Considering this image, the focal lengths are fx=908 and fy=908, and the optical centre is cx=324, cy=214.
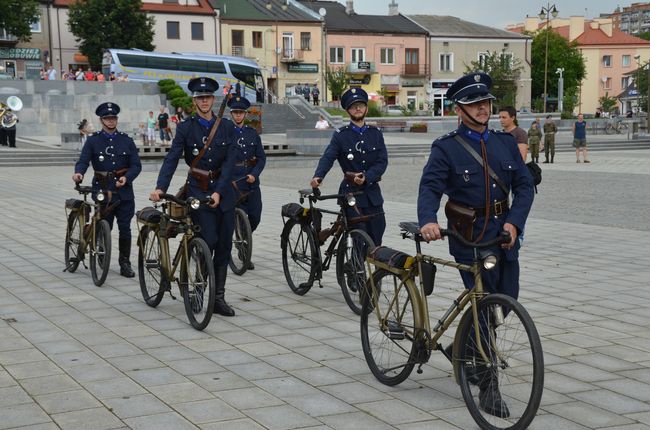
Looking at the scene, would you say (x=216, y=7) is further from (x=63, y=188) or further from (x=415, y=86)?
(x=63, y=188)

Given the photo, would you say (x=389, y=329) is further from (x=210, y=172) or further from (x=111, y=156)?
(x=111, y=156)

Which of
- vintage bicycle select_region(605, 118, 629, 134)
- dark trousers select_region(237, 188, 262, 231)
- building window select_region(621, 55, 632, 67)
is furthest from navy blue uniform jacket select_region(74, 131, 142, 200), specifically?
building window select_region(621, 55, 632, 67)

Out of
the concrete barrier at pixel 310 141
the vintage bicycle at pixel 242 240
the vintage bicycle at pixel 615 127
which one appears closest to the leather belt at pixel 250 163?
the vintage bicycle at pixel 242 240

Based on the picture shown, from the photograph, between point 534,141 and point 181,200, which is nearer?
point 181,200

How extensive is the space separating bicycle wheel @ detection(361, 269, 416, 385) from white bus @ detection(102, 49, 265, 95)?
163 feet

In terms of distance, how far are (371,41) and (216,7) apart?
44.2 feet

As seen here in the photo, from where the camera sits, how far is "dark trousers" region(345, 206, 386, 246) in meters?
8.01

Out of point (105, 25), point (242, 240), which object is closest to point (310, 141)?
point (242, 240)

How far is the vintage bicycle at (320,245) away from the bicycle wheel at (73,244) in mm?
2461

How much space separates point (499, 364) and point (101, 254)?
18.7 ft

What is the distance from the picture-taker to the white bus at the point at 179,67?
184 feet

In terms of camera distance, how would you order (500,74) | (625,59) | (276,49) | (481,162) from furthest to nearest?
(625,59), (276,49), (500,74), (481,162)

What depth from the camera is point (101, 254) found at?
9.35m

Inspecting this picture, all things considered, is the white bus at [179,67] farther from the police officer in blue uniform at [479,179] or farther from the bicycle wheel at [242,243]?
the police officer in blue uniform at [479,179]
